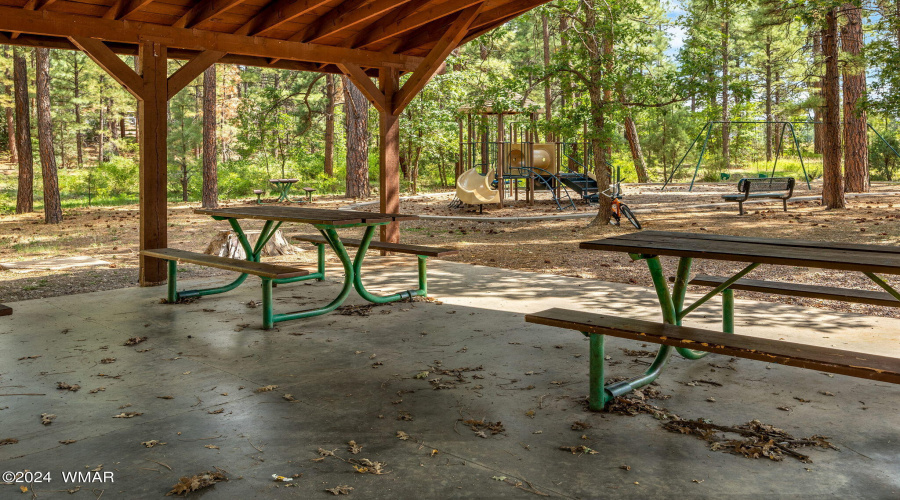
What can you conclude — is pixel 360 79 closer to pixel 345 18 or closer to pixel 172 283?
pixel 345 18

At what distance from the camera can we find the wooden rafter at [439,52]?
25.1 ft

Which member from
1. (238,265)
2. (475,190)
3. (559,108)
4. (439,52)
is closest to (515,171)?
(475,190)

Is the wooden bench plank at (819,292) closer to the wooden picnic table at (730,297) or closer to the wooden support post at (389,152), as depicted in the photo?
the wooden picnic table at (730,297)

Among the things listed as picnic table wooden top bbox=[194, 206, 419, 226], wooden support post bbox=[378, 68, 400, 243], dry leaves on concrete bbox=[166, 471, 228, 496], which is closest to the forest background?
wooden support post bbox=[378, 68, 400, 243]

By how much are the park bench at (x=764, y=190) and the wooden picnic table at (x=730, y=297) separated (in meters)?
9.20

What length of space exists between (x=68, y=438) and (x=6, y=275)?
5.53m

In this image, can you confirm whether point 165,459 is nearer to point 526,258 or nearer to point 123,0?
point 123,0

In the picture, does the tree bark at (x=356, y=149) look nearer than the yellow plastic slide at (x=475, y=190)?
No

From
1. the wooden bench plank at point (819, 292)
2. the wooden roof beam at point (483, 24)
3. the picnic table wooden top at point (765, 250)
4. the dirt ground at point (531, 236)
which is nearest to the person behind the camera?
the picnic table wooden top at point (765, 250)

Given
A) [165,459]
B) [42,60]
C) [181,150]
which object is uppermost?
[42,60]

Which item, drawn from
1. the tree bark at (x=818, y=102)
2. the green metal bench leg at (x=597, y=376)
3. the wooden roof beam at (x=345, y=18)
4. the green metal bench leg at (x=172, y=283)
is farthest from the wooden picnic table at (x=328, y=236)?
the tree bark at (x=818, y=102)

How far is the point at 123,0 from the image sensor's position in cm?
641

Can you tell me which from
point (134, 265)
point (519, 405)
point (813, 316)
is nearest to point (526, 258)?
point (813, 316)

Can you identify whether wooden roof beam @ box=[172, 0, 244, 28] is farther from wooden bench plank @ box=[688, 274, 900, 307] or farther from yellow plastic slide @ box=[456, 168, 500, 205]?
yellow plastic slide @ box=[456, 168, 500, 205]
